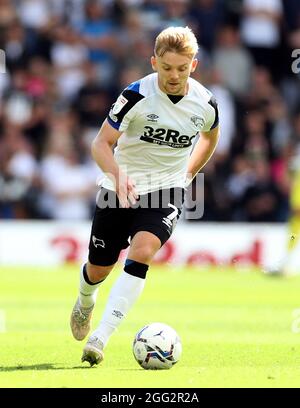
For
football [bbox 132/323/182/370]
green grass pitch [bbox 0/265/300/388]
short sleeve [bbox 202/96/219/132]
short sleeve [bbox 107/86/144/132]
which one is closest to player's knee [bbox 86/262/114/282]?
green grass pitch [bbox 0/265/300/388]

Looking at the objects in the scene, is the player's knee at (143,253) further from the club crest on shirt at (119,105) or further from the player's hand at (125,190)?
the club crest on shirt at (119,105)

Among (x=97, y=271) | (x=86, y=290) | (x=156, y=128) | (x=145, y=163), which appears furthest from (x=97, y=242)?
(x=156, y=128)

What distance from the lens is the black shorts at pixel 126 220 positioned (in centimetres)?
804

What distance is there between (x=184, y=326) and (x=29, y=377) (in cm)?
399

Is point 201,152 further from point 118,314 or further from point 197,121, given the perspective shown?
point 118,314

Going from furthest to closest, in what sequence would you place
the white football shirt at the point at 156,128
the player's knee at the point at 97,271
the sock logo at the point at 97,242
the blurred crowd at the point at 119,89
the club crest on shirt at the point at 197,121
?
1. the blurred crowd at the point at 119,89
2. the player's knee at the point at 97,271
3. the sock logo at the point at 97,242
4. the club crest on shirt at the point at 197,121
5. the white football shirt at the point at 156,128

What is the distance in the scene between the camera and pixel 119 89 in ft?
66.7

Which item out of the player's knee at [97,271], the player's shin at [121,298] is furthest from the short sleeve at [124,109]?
the player's knee at [97,271]

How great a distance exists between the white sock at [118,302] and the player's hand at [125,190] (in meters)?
0.54

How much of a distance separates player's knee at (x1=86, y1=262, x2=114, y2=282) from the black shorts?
0.06 m

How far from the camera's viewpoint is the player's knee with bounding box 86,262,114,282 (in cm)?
867

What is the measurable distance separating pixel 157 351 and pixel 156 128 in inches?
67.2

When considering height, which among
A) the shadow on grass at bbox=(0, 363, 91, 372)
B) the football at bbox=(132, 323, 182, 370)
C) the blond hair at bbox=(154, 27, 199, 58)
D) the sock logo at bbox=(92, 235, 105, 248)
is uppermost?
the blond hair at bbox=(154, 27, 199, 58)

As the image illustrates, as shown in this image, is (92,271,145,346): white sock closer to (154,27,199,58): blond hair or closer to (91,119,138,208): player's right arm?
(91,119,138,208): player's right arm
